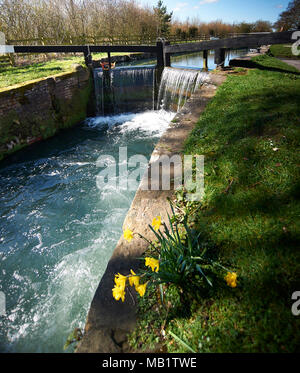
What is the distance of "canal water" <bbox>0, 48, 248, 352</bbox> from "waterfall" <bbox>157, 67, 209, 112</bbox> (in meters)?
→ 2.62

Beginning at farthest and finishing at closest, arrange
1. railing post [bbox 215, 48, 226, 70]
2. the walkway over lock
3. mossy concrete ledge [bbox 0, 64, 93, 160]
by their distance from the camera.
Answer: railing post [bbox 215, 48, 226, 70]
mossy concrete ledge [bbox 0, 64, 93, 160]
the walkway over lock

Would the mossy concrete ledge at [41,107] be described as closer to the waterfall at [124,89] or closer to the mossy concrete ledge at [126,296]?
the waterfall at [124,89]

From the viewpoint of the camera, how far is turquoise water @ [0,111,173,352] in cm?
272

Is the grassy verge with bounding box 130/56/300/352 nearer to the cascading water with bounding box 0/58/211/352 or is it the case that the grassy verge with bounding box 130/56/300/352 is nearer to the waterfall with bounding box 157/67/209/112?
the cascading water with bounding box 0/58/211/352

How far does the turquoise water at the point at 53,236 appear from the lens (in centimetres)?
272

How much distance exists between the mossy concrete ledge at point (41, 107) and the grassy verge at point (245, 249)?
6.87m

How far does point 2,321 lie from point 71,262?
1.09 m

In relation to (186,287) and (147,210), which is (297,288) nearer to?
(186,287)

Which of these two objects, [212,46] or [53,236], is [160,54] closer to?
[212,46]

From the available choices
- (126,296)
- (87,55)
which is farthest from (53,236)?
(87,55)

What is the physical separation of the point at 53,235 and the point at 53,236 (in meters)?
0.04

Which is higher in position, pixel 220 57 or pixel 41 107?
pixel 220 57

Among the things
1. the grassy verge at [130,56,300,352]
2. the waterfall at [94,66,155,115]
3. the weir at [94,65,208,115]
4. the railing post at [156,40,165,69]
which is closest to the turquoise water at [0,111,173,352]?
the grassy verge at [130,56,300,352]

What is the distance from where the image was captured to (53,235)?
4.17 metres
